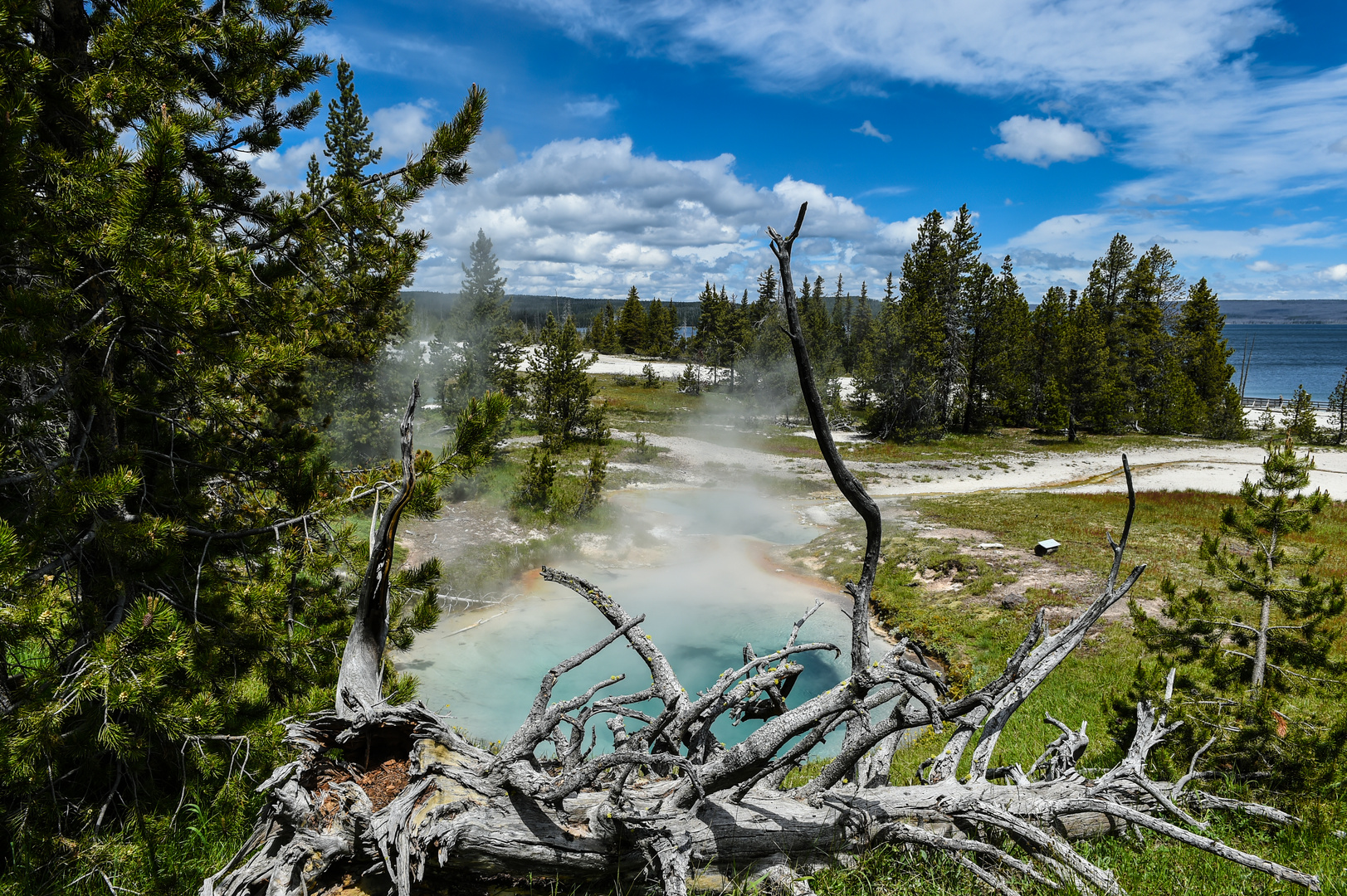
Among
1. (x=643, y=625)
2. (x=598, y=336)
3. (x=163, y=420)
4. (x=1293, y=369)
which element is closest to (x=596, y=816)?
(x=163, y=420)

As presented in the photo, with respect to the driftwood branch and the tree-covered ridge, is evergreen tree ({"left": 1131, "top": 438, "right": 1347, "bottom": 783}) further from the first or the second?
the tree-covered ridge

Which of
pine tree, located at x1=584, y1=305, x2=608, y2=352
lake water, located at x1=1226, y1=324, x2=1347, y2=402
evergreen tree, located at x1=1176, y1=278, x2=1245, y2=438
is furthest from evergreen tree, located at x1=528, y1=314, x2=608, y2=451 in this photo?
pine tree, located at x1=584, y1=305, x2=608, y2=352

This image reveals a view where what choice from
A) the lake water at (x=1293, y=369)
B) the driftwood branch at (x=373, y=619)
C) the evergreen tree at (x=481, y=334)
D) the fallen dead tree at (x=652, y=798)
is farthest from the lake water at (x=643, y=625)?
the lake water at (x=1293, y=369)

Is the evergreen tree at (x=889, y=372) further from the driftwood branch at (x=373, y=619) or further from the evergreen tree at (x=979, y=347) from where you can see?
the driftwood branch at (x=373, y=619)

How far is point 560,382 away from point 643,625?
1903 cm

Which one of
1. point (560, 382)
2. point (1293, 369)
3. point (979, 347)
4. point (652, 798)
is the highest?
point (1293, 369)

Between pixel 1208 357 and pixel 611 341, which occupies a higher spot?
pixel 611 341

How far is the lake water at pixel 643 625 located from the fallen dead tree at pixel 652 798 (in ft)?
20.5

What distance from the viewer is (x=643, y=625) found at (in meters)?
16.2

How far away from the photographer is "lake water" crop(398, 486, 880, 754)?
12992 mm

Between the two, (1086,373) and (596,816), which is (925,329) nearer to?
(1086,373)

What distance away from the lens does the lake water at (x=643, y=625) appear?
13.0m

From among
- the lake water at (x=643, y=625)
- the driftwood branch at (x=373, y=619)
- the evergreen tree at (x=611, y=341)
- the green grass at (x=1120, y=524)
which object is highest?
the evergreen tree at (x=611, y=341)

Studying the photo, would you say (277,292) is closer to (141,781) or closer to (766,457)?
(141,781)
